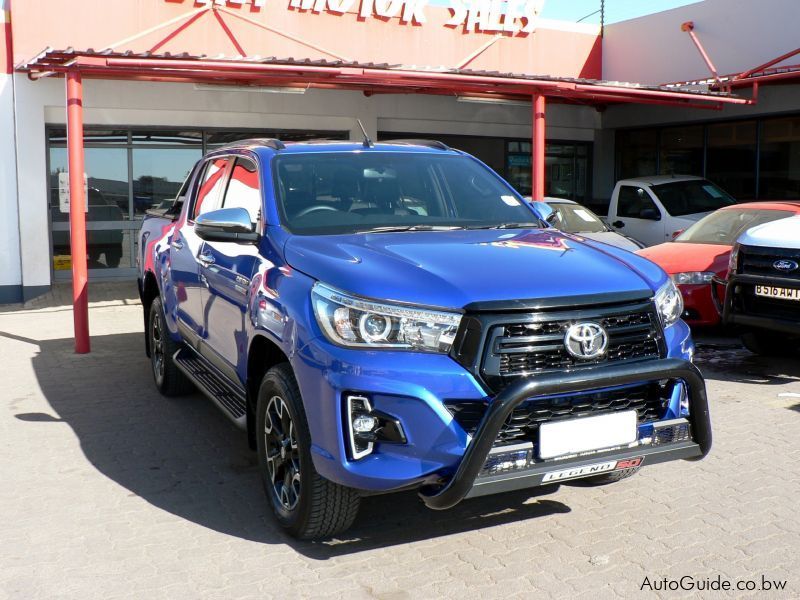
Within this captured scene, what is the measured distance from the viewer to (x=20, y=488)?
4941mm

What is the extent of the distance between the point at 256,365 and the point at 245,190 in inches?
46.1

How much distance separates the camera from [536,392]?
340 centimetres

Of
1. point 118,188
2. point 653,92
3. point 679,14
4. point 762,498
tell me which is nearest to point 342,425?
point 762,498

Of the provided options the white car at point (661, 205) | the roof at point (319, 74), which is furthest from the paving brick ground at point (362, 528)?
the white car at point (661, 205)

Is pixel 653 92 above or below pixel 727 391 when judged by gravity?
above

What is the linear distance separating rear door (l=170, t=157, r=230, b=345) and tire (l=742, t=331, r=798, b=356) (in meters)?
5.08

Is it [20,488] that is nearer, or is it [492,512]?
[492,512]

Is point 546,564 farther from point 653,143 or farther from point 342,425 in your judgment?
point 653,143

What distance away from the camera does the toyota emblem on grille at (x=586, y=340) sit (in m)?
3.62

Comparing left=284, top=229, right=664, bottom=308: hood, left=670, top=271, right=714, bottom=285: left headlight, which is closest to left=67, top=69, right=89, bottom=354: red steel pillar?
left=284, top=229, right=664, bottom=308: hood

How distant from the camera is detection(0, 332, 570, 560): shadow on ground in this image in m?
4.27

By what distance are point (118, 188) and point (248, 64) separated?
5710mm

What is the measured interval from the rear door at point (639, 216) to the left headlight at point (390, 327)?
10125 millimetres

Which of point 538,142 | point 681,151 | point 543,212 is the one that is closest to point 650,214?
point 538,142
